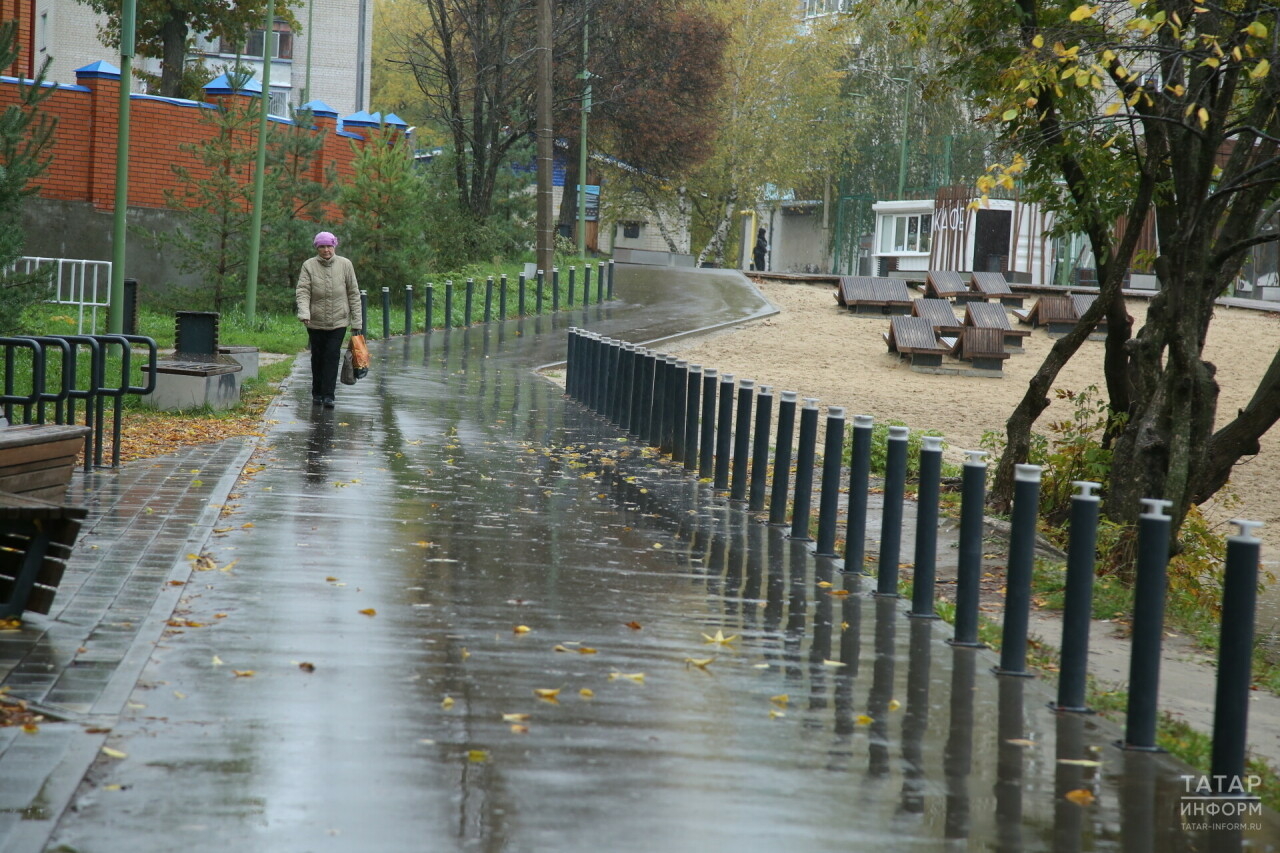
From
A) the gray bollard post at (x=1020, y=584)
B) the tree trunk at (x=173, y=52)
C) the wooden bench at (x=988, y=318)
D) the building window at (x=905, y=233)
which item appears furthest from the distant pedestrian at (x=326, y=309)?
the building window at (x=905, y=233)

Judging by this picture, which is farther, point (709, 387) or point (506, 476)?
point (709, 387)

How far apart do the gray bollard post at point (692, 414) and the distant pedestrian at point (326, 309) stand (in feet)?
12.8

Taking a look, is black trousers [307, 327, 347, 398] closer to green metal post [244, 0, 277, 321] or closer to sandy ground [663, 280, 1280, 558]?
sandy ground [663, 280, 1280, 558]

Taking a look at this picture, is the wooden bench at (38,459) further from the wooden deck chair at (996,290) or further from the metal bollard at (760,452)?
the wooden deck chair at (996,290)

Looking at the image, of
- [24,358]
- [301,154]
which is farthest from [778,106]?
[24,358]

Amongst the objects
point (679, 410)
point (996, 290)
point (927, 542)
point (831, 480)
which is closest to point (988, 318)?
point (996, 290)

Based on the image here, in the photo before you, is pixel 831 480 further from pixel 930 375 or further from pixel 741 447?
pixel 930 375

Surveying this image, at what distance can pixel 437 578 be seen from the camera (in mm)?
7461

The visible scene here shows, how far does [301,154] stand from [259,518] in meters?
21.2

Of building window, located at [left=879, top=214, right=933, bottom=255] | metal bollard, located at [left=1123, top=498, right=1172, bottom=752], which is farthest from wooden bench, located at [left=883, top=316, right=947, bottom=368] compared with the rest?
building window, located at [left=879, top=214, right=933, bottom=255]

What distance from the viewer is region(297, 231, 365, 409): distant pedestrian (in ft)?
49.0

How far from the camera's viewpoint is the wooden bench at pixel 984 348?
27.2 metres

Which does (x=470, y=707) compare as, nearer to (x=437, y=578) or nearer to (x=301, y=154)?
(x=437, y=578)

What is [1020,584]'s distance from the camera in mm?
6312
